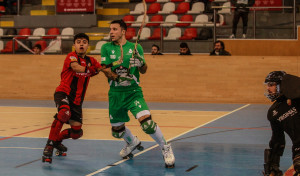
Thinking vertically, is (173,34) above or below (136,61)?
above

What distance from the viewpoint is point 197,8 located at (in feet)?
73.1

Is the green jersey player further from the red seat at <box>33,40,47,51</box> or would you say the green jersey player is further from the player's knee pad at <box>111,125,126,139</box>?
the red seat at <box>33,40,47,51</box>

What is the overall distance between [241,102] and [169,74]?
2411 mm

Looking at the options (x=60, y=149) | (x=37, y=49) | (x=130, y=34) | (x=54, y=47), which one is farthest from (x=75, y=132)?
(x=130, y=34)

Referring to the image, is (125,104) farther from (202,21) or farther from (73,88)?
(202,21)

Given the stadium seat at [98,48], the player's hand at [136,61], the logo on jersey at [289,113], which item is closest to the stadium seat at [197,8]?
the stadium seat at [98,48]

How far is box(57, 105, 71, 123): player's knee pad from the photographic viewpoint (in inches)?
324

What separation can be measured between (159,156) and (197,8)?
14.4m

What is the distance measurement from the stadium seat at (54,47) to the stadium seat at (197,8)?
5.26 meters

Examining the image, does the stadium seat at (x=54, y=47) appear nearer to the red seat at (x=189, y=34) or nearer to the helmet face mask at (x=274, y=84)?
the red seat at (x=189, y=34)

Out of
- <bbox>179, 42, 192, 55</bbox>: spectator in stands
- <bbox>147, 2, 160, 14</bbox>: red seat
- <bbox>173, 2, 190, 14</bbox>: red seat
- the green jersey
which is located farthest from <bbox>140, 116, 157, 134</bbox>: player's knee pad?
<bbox>147, 2, 160, 14</bbox>: red seat

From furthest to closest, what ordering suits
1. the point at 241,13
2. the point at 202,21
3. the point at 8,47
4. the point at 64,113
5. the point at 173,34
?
A: the point at 8,47
the point at 202,21
the point at 173,34
the point at 241,13
the point at 64,113

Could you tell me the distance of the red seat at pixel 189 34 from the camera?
2046 cm

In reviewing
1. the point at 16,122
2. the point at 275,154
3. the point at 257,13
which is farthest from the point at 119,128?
the point at 257,13
